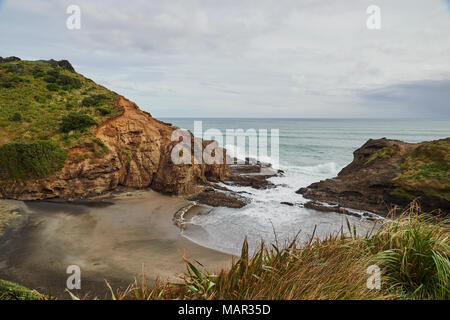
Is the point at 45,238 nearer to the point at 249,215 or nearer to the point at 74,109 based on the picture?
→ the point at 249,215

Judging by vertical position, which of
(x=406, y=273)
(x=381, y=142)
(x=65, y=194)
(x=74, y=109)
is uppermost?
(x=74, y=109)

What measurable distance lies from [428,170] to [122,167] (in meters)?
18.4

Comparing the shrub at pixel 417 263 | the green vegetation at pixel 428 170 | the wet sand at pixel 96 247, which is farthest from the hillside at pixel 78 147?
the shrub at pixel 417 263

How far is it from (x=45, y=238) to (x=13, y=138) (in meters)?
8.81

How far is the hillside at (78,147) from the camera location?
13.4 meters

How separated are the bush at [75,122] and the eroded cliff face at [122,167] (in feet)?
2.76

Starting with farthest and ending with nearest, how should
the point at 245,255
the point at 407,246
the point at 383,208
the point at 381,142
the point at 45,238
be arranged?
the point at 381,142 < the point at 383,208 < the point at 45,238 < the point at 407,246 < the point at 245,255

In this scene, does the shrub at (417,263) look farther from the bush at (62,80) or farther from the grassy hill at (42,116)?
the bush at (62,80)

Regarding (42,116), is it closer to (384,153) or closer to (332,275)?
(332,275)

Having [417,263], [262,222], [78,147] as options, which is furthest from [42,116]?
[417,263]

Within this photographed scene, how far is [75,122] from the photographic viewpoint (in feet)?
51.9

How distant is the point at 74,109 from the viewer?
18.5 meters
